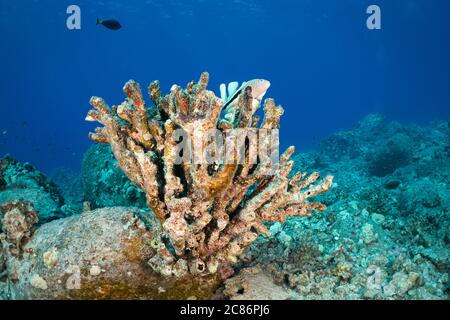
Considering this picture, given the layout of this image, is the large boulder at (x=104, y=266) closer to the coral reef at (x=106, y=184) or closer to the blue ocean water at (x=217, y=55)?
the coral reef at (x=106, y=184)

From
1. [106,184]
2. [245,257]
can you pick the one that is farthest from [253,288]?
[106,184]

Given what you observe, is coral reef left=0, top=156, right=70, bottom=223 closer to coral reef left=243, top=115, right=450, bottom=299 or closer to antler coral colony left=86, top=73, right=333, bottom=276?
antler coral colony left=86, top=73, right=333, bottom=276

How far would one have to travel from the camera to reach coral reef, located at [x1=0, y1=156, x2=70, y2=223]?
201 inches

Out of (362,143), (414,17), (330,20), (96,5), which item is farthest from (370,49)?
(362,143)

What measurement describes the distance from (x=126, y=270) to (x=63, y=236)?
0.83 meters

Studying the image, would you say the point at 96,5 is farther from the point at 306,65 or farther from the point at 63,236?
the point at 306,65


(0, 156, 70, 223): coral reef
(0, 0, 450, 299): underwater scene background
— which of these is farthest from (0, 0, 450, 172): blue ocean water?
(0, 156, 70, 223): coral reef

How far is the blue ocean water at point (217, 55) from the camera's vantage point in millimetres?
49062

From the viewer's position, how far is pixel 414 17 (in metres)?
62.7

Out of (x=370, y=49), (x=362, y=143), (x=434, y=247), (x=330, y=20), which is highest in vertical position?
(x=370, y=49)

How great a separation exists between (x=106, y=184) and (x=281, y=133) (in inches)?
2562

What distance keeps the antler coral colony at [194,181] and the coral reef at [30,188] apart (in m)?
2.58

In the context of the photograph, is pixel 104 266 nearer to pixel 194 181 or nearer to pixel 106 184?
pixel 194 181

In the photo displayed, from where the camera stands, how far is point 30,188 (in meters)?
5.88
